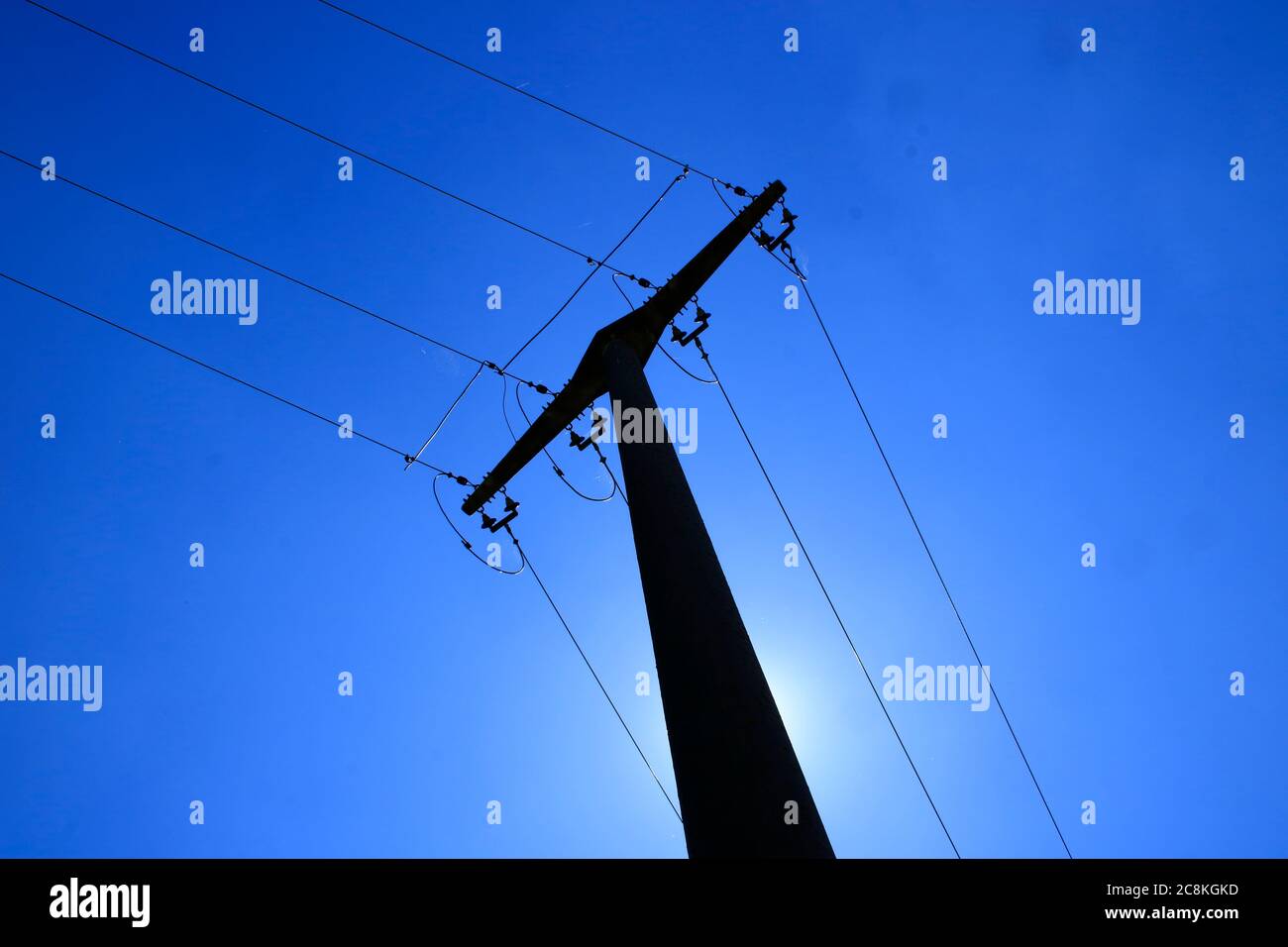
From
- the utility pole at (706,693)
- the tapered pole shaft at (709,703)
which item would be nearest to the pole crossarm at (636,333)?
the utility pole at (706,693)

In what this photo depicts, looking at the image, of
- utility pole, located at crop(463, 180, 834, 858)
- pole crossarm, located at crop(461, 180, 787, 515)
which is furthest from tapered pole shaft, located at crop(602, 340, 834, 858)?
pole crossarm, located at crop(461, 180, 787, 515)

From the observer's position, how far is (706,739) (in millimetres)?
4988

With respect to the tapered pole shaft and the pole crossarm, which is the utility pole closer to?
the tapered pole shaft

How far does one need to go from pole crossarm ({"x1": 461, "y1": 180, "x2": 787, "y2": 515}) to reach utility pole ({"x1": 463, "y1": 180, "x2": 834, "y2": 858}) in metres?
3.00

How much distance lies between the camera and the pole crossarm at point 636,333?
1112cm

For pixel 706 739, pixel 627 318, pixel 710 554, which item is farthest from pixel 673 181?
pixel 706 739

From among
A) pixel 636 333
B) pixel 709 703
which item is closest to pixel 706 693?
pixel 709 703

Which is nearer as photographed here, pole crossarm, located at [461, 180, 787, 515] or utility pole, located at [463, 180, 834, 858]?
utility pole, located at [463, 180, 834, 858]

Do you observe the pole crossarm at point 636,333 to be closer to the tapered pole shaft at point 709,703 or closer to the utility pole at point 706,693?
the utility pole at point 706,693

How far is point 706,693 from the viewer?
205 inches

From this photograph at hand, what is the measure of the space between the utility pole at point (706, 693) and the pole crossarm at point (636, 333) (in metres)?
3.00

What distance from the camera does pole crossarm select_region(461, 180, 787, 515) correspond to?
11.1 meters

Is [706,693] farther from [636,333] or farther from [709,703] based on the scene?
[636,333]
